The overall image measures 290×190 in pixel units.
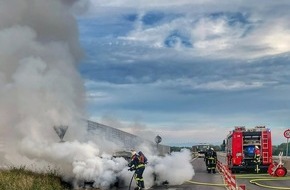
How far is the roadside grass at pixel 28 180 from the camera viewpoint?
19370 mm

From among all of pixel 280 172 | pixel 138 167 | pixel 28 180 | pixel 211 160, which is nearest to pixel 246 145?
pixel 211 160

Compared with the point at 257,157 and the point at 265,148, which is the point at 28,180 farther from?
the point at 265,148

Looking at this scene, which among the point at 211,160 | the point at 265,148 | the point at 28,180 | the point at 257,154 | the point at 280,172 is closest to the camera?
the point at 28,180

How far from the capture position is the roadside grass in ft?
63.6

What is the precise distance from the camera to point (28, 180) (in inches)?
804

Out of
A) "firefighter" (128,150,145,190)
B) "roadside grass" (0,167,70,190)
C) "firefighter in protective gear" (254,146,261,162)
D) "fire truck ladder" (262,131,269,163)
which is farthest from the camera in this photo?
"fire truck ladder" (262,131,269,163)

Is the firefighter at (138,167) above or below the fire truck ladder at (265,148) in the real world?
below

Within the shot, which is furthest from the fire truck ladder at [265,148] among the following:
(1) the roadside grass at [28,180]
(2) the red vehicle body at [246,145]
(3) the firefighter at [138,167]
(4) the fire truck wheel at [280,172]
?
(1) the roadside grass at [28,180]

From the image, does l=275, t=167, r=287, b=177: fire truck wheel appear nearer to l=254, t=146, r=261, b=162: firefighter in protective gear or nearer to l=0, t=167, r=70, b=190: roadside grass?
l=254, t=146, r=261, b=162: firefighter in protective gear

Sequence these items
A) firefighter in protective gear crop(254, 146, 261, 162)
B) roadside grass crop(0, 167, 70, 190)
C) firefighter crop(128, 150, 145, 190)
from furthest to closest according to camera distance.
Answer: firefighter in protective gear crop(254, 146, 261, 162)
firefighter crop(128, 150, 145, 190)
roadside grass crop(0, 167, 70, 190)

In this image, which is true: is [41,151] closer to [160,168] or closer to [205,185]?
[160,168]

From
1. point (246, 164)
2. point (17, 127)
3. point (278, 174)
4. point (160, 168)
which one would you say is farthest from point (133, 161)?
point (246, 164)

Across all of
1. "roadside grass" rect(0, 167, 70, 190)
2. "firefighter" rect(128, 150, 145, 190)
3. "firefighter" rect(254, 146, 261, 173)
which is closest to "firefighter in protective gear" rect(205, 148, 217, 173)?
"firefighter" rect(254, 146, 261, 173)

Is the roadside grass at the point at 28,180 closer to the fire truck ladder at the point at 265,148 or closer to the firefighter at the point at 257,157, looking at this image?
the firefighter at the point at 257,157
